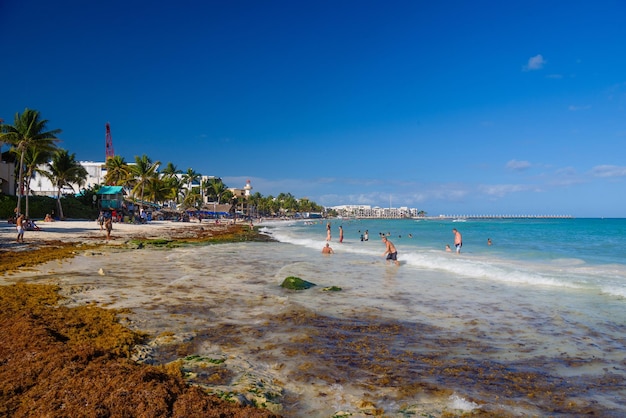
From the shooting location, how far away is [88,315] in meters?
7.55

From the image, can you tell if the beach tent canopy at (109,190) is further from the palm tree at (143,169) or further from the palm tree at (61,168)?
the palm tree at (143,169)

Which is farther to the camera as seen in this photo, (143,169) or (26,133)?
(143,169)

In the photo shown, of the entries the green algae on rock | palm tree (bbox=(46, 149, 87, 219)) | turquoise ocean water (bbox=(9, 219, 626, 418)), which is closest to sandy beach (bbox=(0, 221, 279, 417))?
turquoise ocean water (bbox=(9, 219, 626, 418))

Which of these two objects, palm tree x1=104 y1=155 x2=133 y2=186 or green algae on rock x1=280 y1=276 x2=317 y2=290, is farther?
palm tree x1=104 y1=155 x2=133 y2=186

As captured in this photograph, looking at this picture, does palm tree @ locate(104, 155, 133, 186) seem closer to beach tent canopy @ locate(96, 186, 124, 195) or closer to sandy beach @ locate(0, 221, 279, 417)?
beach tent canopy @ locate(96, 186, 124, 195)

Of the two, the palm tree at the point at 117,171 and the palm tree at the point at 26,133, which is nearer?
the palm tree at the point at 26,133

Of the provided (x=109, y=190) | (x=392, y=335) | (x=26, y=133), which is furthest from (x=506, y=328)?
(x=109, y=190)

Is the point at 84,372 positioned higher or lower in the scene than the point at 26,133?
lower

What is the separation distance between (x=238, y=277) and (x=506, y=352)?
9.42 m

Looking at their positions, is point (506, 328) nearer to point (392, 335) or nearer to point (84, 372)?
point (392, 335)

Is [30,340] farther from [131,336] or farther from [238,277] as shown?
[238,277]

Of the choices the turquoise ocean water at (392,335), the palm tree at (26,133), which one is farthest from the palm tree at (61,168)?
the turquoise ocean water at (392,335)

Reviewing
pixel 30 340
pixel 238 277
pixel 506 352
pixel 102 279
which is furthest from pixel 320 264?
pixel 30 340

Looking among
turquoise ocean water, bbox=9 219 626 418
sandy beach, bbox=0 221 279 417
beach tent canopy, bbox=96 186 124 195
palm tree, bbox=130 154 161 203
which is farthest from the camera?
palm tree, bbox=130 154 161 203
